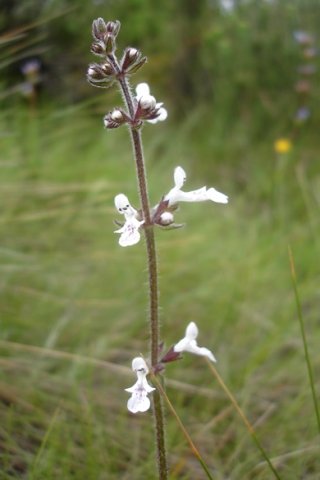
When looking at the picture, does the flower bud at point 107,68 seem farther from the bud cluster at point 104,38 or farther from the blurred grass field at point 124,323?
the blurred grass field at point 124,323

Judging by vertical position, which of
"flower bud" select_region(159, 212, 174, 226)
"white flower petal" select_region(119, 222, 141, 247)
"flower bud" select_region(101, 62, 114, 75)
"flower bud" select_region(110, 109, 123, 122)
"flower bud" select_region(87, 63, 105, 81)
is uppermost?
"flower bud" select_region(87, 63, 105, 81)

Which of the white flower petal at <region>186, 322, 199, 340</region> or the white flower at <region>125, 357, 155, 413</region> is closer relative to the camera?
the white flower at <region>125, 357, 155, 413</region>

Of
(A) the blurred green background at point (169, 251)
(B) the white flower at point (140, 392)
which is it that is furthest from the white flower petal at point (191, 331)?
(A) the blurred green background at point (169, 251)

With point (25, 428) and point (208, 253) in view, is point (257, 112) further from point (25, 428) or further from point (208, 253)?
point (25, 428)

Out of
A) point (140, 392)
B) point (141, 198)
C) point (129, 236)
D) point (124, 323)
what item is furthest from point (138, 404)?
point (124, 323)

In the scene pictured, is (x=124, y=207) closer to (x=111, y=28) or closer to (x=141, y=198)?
(x=141, y=198)

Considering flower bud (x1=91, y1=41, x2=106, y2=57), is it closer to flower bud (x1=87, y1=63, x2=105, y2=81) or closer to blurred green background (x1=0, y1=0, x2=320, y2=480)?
flower bud (x1=87, y1=63, x2=105, y2=81)

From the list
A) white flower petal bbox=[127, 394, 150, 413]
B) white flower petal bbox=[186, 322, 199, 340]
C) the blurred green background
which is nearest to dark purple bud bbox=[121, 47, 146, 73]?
white flower petal bbox=[186, 322, 199, 340]
